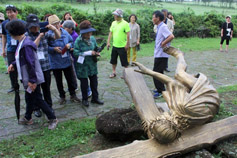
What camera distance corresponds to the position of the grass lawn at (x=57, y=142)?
10.0ft

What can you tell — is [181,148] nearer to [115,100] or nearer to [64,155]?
[64,155]

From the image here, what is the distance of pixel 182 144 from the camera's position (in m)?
2.30

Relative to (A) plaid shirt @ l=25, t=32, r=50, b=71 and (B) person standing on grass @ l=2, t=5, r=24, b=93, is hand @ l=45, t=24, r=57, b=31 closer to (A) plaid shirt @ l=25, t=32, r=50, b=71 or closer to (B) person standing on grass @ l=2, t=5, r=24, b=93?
(A) plaid shirt @ l=25, t=32, r=50, b=71

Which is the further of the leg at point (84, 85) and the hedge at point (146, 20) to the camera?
the hedge at point (146, 20)

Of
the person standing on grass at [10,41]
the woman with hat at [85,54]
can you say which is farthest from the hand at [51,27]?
the person standing on grass at [10,41]

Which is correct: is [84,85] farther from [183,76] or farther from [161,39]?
[183,76]

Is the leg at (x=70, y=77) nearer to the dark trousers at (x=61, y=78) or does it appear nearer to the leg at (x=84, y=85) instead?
the dark trousers at (x=61, y=78)

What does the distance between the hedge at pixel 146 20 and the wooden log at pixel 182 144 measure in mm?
11215

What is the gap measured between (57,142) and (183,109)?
77.0 inches

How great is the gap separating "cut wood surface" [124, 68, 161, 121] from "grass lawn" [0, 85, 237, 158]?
2.93 ft

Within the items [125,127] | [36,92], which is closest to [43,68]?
[36,92]

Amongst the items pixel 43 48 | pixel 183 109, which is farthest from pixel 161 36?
pixel 183 109

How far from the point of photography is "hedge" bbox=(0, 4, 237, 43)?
43.0ft

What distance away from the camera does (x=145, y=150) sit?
2.22 metres
